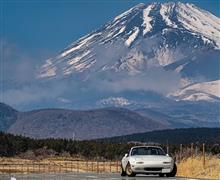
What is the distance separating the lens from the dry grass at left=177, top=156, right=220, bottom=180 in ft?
128

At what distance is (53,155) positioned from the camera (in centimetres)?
17000

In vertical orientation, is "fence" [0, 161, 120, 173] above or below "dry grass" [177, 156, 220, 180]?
above

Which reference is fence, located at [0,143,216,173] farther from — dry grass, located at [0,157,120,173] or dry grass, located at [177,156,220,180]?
dry grass, located at [177,156,220,180]

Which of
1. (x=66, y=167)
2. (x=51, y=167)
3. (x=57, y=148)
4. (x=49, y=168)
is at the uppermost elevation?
(x=57, y=148)

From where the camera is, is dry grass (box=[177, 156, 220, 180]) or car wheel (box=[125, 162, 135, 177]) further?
dry grass (box=[177, 156, 220, 180])

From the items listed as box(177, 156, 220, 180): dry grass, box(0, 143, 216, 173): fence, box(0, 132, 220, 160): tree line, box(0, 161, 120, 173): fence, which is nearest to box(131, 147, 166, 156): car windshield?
box(177, 156, 220, 180): dry grass

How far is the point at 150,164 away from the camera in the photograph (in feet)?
121

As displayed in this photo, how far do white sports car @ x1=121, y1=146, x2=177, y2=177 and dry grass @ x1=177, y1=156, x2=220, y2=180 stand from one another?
2.02 metres

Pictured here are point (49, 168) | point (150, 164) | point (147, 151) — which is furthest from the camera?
point (49, 168)

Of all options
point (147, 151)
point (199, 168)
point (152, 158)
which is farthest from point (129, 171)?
point (199, 168)

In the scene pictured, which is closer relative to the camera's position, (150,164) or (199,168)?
(150,164)

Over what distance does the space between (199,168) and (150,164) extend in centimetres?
627

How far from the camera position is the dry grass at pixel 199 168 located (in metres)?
38.9

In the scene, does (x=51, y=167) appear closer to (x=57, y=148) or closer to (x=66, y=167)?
(x=66, y=167)
